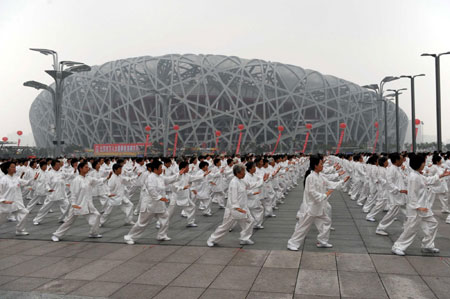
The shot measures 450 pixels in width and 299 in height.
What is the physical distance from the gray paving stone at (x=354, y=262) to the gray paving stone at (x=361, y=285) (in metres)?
0.19

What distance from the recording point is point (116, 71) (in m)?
70.3

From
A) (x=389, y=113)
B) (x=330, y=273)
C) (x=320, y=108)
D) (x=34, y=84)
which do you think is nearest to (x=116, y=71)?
(x=320, y=108)

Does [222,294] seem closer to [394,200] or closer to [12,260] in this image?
[12,260]

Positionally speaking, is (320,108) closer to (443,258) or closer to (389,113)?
(389,113)

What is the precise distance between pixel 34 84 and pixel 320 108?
5681cm

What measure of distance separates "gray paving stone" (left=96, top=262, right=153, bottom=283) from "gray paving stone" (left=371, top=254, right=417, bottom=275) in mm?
3268

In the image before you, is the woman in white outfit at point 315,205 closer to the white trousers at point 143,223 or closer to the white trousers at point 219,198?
the white trousers at point 143,223

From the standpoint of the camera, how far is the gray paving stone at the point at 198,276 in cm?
480

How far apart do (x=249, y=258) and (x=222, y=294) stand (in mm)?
1562

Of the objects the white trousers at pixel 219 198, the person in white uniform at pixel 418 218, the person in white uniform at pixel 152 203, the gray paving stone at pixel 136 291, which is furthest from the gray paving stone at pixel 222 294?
the white trousers at pixel 219 198

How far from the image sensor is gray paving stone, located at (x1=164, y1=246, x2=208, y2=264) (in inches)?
232

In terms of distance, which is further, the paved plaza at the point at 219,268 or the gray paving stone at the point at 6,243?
the gray paving stone at the point at 6,243

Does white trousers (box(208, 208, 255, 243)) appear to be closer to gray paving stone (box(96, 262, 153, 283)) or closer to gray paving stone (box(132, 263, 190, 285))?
gray paving stone (box(132, 263, 190, 285))

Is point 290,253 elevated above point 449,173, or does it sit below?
below
